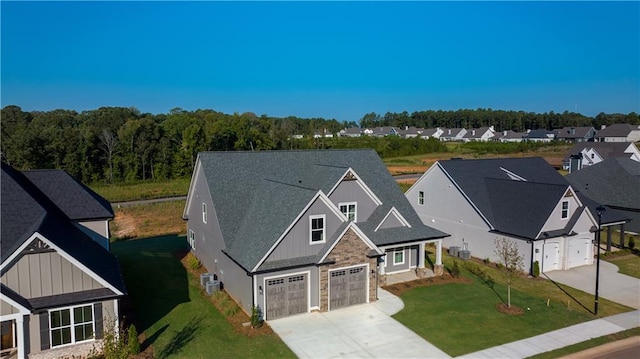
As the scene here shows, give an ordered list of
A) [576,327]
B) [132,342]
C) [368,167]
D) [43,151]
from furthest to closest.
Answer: [43,151] < [368,167] < [576,327] < [132,342]

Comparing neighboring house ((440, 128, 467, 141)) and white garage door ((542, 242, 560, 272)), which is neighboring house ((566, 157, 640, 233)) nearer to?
white garage door ((542, 242, 560, 272))

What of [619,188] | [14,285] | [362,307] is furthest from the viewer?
[619,188]

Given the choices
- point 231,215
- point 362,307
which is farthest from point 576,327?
point 231,215

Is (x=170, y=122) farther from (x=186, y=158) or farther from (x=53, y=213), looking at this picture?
(x=53, y=213)

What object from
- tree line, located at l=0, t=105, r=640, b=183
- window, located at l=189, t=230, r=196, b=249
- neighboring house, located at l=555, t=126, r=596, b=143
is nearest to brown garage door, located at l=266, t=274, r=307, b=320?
window, located at l=189, t=230, r=196, b=249

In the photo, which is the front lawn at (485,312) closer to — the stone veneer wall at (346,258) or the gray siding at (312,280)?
the stone veneer wall at (346,258)

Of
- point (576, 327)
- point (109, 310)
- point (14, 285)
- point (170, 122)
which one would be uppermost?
point (170, 122)
